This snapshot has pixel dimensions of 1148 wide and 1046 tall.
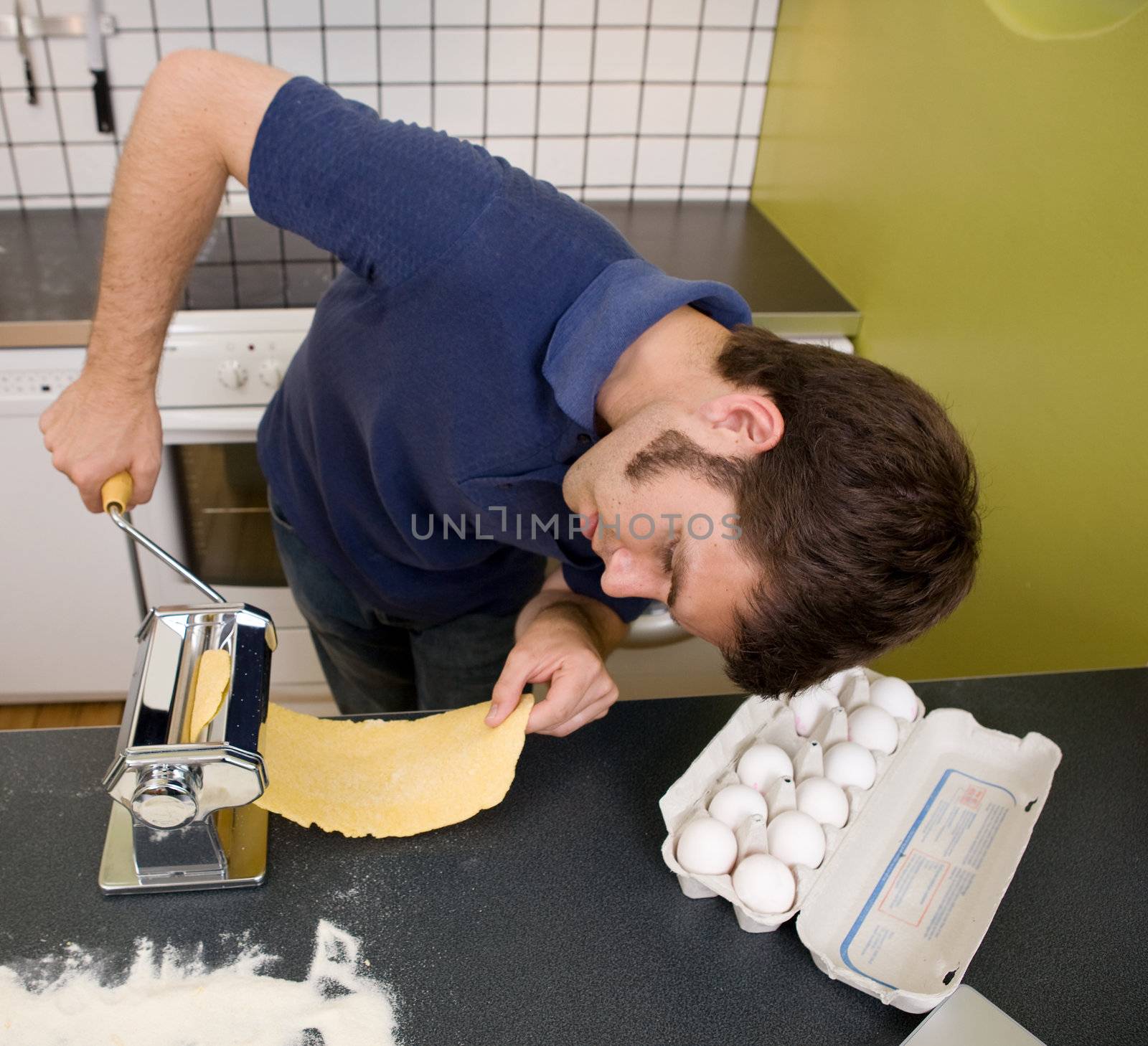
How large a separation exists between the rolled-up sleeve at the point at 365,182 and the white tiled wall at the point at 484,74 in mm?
1060

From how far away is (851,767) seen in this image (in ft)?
2.69

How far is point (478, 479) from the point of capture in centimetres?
92

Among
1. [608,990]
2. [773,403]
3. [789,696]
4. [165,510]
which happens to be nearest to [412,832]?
[608,990]

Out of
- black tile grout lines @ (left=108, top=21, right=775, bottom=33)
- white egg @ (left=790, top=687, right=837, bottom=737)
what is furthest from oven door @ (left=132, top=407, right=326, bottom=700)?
white egg @ (left=790, top=687, right=837, bottom=737)

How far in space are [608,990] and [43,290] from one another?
4.76 ft

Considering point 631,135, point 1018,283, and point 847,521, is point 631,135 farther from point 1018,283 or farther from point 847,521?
point 847,521

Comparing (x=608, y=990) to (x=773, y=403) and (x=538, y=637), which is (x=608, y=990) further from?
(x=773, y=403)

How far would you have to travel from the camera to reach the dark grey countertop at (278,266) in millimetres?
1579

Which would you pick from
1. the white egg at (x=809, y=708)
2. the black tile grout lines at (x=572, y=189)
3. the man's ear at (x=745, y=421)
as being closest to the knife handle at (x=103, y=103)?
the black tile grout lines at (x=572, y=189)

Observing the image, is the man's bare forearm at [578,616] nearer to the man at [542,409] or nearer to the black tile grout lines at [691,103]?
the man at [542,409]

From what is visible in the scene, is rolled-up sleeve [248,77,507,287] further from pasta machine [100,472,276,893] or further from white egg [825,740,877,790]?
white egg [825,740,877,790]

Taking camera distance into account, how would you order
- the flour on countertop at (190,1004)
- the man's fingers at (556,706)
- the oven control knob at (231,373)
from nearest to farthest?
the flour on countertop at (190,1004) → the man's fingers at (556,706) → the oven control knob at (231,373)

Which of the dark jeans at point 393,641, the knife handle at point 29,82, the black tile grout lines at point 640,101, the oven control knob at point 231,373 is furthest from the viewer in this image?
the black tile grout lines at point 640,101

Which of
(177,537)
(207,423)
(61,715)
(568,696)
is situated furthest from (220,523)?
(568,696)
